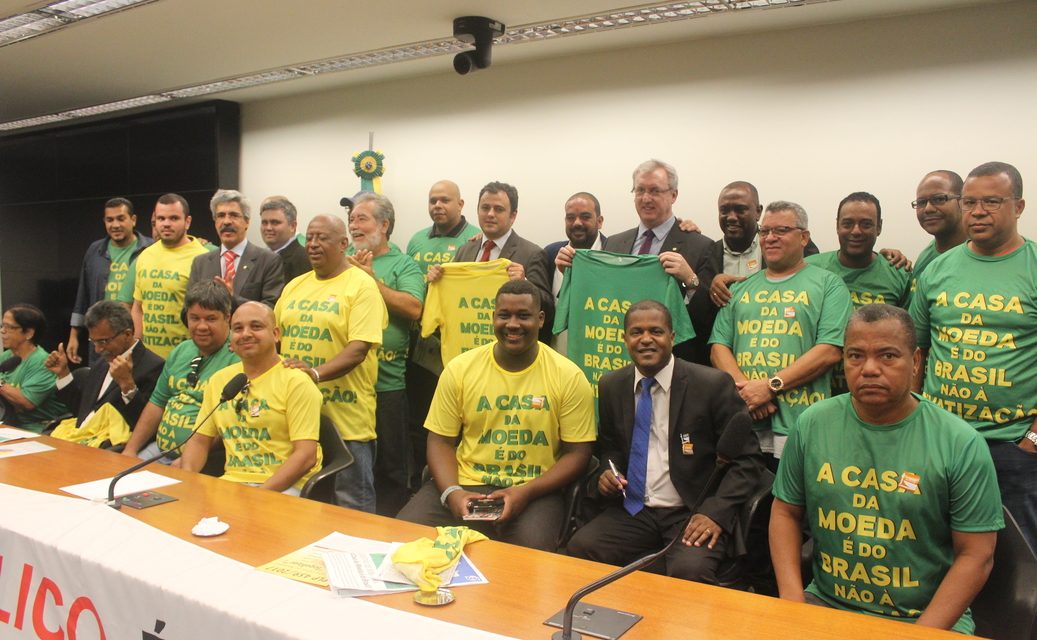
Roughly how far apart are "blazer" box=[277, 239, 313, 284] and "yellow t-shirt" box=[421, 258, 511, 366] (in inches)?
35.2

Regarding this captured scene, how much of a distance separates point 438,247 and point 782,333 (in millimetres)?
2266

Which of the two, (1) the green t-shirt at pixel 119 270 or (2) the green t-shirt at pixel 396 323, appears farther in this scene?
(1) the green t-shirt at pixel 119 270

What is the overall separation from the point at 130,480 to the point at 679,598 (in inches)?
73.6

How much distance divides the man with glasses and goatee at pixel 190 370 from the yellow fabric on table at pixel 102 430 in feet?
0.65

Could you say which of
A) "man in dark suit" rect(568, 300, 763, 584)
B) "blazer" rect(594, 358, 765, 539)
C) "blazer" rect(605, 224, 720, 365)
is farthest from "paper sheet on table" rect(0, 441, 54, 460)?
"blazer" rect(605, 224, 720, 365)

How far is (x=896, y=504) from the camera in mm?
2004

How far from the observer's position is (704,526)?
2.63 m

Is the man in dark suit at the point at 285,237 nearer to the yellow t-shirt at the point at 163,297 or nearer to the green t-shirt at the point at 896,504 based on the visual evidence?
the yellow t-shirt at the point at 163,297

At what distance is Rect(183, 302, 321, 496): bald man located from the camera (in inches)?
113

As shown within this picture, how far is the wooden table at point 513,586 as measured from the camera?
5.08ft

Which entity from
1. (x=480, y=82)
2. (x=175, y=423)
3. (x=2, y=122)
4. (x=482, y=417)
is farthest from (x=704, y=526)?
(x=2, y=122)

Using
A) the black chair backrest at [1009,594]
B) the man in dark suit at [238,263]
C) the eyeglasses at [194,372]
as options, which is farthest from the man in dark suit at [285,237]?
the black chair backrest at [1009,594]

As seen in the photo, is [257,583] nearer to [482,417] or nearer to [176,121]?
[482,417]

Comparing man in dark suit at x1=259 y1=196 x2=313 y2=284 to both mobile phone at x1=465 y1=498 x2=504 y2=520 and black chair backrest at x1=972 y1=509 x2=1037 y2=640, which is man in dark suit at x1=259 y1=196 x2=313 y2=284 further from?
black chair backrest at x1=972 y1=509 x2=1037 y2=640
